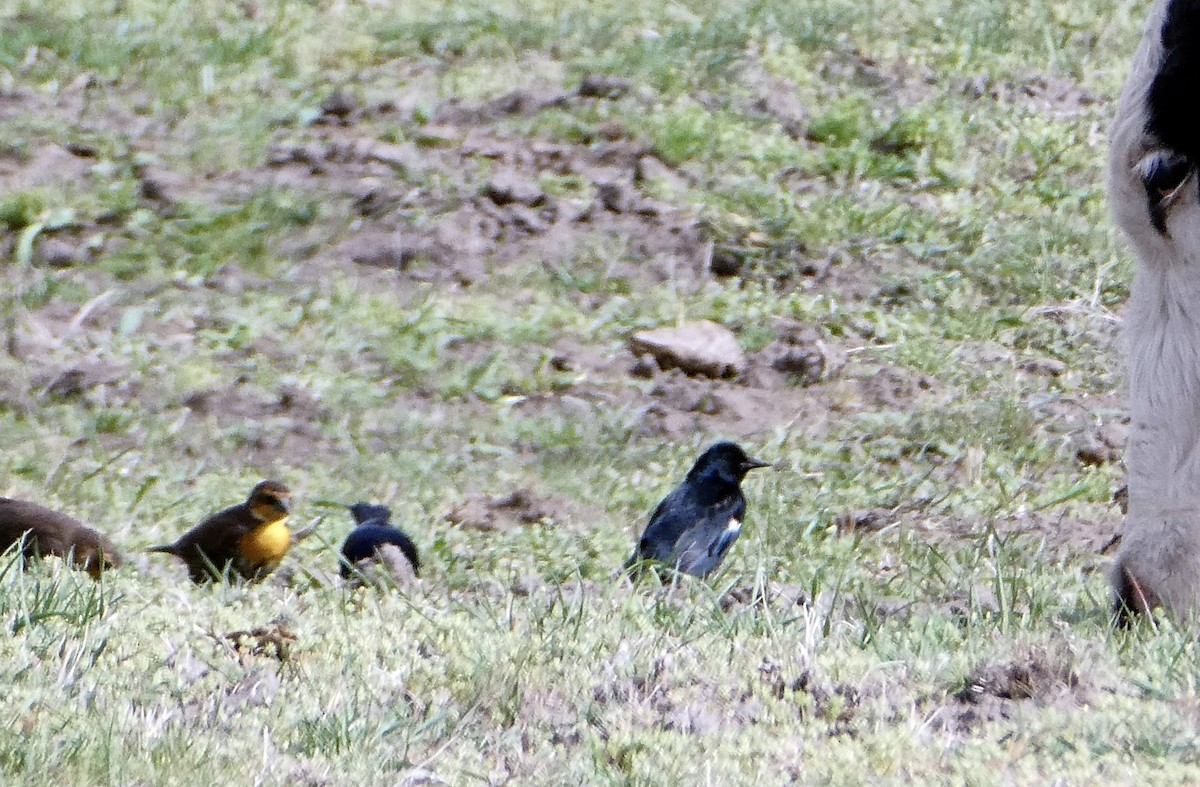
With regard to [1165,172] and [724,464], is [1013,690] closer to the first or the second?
[1165,172]

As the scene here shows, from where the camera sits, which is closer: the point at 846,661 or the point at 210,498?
the point at 846,661

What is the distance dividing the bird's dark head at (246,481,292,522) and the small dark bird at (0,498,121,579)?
1.47 ft

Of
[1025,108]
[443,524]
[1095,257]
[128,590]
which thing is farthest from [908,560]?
[1025,108]

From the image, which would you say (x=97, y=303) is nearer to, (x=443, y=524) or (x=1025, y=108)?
(x=443, y=524)

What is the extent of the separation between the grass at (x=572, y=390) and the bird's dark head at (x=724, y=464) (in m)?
0.26

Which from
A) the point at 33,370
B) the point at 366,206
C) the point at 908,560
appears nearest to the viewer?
the point at 908,560

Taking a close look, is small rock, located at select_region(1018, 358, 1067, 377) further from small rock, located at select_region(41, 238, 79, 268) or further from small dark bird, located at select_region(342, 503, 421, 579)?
small rock, located at select_region(41, 238, 79, 268)

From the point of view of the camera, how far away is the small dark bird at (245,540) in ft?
18.9

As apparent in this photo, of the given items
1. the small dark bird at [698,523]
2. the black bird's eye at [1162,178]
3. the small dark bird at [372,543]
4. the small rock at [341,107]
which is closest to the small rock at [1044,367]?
the small dark bird at [698,523]

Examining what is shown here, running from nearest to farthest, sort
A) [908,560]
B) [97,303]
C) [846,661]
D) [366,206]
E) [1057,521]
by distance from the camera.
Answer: [846,661], [908,560], [1057,521], [97,303], [366,206]

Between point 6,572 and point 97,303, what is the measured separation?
4343mm

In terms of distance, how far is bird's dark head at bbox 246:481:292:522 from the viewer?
5793mm

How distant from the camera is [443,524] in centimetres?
675

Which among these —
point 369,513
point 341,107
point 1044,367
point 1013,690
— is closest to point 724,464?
point 369,513
